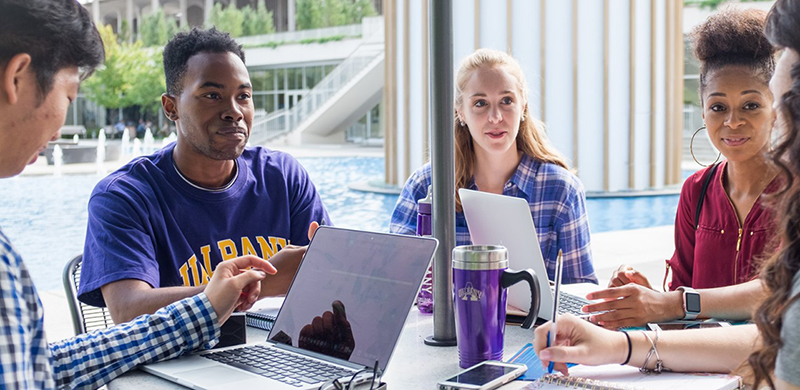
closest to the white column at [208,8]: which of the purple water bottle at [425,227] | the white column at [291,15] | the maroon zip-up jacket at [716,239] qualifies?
the white column at [291,15]

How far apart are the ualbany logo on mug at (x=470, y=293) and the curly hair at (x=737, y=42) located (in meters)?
1.09

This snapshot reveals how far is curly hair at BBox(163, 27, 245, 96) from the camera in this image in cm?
225

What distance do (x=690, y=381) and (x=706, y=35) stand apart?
1097mm

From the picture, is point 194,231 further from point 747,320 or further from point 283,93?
point 283,93

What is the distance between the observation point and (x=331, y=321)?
135 cm

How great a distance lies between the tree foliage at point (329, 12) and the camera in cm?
2916

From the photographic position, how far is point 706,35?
2.00 m

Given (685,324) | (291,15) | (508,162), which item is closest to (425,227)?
(685,324)

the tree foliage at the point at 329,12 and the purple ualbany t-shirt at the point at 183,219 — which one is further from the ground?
the tree foliage at the point at 329,12

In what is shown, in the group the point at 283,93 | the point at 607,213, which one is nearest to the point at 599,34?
the point at 607,213

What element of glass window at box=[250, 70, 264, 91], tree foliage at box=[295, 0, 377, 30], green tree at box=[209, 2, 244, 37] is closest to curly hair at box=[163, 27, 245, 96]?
glass window at box=[250, 70, 264, 91]

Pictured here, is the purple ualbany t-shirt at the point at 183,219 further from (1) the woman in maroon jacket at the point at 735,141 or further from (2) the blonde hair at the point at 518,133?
(1) the woman in maroon jacket at the point at 735,141

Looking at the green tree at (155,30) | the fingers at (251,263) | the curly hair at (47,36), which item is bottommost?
the fingers at (251,263)

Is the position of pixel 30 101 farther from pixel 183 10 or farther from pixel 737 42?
pixel 183 10
